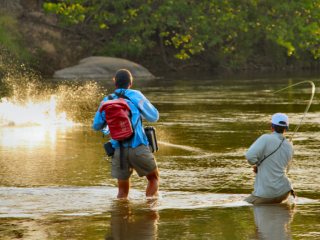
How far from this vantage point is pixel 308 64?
5856 cm

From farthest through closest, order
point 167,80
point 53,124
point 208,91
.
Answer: point 167,80, point 208,91, point 53,124

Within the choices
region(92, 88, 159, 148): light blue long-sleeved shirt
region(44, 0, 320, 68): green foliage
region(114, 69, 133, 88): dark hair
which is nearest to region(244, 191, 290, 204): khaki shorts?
region(92, 88, 159, 148): light blue long-sleeved shirt

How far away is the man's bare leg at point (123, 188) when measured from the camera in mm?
10508

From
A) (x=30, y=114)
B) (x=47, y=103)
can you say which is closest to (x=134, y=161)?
(x=30, y=114)

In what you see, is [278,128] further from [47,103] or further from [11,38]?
[11,38]

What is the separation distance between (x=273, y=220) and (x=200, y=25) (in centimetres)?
4167

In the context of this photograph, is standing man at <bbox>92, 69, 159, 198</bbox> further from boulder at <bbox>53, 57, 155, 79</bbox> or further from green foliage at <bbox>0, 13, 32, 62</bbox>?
green foliage at <bbox>0, 13, 32, 62</bbox>

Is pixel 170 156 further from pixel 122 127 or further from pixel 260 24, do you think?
pixel 260 24

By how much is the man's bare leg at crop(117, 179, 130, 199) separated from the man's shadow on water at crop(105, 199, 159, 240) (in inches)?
3.3

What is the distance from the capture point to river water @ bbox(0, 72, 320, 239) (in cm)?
891

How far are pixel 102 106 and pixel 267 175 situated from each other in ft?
5.92

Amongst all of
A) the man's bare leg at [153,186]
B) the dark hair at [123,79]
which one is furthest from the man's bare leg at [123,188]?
the dark hair at [123,79]

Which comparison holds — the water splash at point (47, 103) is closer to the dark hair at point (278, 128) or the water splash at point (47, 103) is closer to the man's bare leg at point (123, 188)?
the man's bare leg at point (123, 188)

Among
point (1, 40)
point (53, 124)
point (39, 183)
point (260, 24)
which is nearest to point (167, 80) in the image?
point (1, 40)
